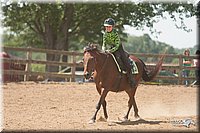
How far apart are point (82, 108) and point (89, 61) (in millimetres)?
2849

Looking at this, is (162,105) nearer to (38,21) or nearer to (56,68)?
(56,68)

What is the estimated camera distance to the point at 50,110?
33.5 feet

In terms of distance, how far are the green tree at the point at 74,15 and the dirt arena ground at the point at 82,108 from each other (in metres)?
10.4

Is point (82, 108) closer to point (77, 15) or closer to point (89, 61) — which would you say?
point (89, 61)

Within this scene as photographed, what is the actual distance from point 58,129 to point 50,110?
3122 millimetres

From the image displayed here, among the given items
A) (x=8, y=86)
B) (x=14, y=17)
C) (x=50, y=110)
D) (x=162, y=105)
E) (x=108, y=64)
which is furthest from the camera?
(x=14, y=17)

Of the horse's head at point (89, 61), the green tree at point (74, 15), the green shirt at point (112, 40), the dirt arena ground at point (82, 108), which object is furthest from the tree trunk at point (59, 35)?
the horse's head at point (89, 61)

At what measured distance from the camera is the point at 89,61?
27.0 feet

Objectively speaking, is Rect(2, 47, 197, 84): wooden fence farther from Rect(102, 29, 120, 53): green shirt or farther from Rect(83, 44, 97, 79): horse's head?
Rect(83, 44, 97, 79): horse's head

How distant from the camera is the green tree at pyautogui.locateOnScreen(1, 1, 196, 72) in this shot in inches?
999

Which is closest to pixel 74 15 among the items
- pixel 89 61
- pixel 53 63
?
pixel 53 63

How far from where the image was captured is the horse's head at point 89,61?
8.12 m

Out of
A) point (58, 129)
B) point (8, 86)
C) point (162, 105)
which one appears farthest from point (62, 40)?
point (58, 129)

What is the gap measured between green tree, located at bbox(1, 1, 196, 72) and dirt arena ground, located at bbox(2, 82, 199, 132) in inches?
409
